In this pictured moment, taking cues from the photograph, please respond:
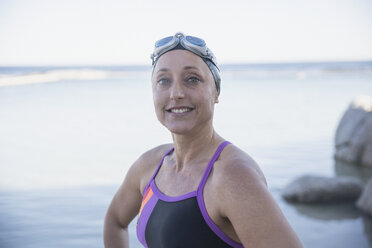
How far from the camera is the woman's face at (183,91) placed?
2047 mm

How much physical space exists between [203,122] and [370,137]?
676 centimetres

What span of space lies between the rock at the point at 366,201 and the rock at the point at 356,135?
7.67ft

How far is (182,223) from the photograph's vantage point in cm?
186

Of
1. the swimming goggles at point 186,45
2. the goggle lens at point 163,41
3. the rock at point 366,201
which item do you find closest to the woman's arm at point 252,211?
the swimming goggles at point 186,45

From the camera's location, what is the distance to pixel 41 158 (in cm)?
809

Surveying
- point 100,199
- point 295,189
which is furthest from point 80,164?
point 295,189

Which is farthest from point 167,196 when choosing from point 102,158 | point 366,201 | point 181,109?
point 102,158

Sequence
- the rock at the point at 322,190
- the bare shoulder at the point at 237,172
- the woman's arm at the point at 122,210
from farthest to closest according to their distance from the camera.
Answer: the rock at the point at 322,190 < the woman's arm at the point at 122,210 < the bare shoulder at the point at 237,172

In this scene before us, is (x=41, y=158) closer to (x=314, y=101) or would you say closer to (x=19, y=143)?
(x=19, y=143)

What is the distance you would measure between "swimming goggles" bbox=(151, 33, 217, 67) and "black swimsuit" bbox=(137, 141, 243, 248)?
496mm

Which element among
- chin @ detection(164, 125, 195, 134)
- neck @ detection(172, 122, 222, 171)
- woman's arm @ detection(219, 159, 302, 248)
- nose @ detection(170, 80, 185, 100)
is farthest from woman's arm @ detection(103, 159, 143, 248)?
woman's arm @ detection(219, 159, 302, 248)

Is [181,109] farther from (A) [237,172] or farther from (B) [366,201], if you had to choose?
(B) [366,201]

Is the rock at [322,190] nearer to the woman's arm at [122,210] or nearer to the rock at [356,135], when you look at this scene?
the rock at [356,135]

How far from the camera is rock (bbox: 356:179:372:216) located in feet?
17.9
